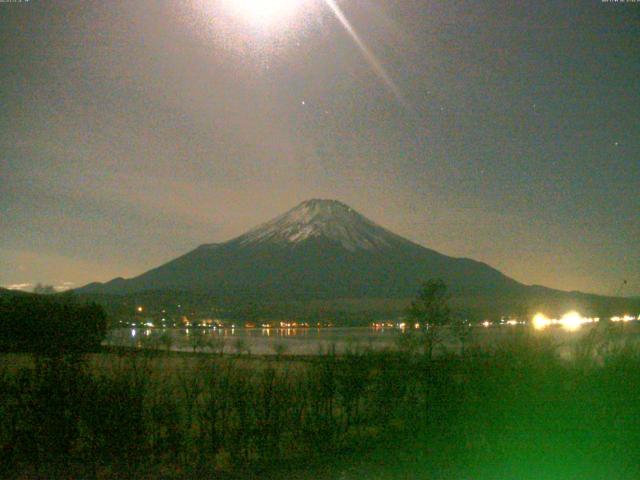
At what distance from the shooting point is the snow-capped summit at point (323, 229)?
15362 cm

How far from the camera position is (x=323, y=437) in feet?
Answer: 33.8

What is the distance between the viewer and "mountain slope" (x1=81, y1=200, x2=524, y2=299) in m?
121

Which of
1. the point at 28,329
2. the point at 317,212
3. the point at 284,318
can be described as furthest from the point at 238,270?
the point at 28,329

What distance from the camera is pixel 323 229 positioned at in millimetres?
163750

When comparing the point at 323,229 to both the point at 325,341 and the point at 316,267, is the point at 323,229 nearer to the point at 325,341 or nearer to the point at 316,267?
the point at 316,267

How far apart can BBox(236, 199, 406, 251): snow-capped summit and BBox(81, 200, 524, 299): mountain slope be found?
0.67 feet

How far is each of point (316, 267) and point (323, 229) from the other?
22729 mm

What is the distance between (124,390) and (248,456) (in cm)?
182

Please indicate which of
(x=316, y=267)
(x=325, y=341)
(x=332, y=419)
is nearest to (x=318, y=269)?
(x=316, y=267)

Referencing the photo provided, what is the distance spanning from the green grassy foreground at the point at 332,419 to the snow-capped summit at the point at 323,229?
440 ft

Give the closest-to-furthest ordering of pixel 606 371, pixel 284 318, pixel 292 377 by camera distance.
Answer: pixel 292 377, pixel 606 371, pixel 284 318

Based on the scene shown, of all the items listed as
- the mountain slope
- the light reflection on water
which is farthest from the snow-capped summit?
the light reflection on water

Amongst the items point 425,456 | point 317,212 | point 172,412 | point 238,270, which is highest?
point 317,212

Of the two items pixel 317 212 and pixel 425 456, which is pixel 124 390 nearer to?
pixel 425 456
